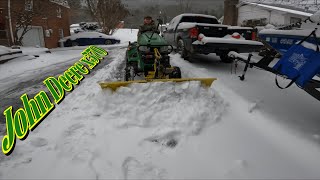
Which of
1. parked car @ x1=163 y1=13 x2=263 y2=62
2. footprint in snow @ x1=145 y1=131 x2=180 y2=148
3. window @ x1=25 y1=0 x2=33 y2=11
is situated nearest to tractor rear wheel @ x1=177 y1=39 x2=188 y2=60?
parked car @ x1=163 y1=13 x2=263 y2=62

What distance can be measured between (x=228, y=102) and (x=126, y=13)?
29.5m

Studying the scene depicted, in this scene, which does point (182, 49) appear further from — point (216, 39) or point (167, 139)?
point (167, 139)

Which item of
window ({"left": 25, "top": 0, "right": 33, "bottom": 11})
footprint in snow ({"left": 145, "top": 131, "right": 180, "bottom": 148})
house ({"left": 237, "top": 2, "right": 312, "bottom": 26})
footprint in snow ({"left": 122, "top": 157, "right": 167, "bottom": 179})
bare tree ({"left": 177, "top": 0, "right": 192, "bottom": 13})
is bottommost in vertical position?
footprint in snow ({"left": 122, "top": 157, "right": 167, "bottom": 179})

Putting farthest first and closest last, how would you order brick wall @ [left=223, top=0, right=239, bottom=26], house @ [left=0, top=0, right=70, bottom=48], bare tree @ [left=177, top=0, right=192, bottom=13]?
1. bare tree @ [left=177, top=0, right=192, bottom=13]
2. brick wall @ [left=223, top=0, right=239, bottom=26]
3. house @ [left=0, top=0, right=70, bottom=48]

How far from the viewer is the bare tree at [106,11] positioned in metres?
28.4

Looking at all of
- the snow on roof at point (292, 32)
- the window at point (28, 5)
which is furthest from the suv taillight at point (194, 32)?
the window at point (28, 5)

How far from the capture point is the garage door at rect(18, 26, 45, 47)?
69.4 ft

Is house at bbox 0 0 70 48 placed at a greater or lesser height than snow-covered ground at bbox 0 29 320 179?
greater

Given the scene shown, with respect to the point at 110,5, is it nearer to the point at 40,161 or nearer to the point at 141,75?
the point at 141,75

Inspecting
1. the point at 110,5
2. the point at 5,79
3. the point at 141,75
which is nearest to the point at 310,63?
the point at 141,75

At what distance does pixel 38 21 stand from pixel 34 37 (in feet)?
4.60

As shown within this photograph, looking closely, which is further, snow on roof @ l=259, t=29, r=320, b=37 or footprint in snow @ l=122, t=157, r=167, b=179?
snow on roof @ l=259, t=29, r=320, b=37

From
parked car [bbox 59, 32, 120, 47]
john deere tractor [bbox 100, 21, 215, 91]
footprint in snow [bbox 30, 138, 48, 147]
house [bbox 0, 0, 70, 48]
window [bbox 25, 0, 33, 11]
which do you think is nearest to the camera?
footprint in snow [bbox 30, 138, 48, 147]

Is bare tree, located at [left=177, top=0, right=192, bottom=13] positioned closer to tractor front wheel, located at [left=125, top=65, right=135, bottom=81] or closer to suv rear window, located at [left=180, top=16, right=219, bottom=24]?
suv rear window, located at [left=180, top=16, right=219, bottom=24]
